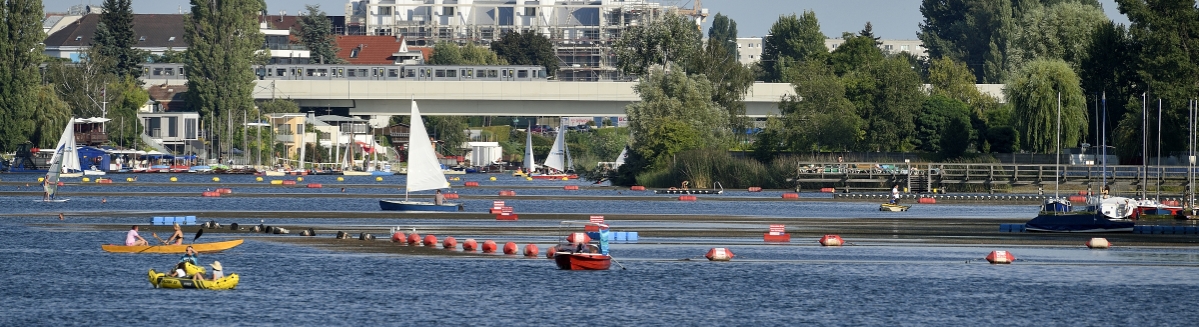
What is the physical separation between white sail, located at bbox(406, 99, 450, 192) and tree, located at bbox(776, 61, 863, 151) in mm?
50814

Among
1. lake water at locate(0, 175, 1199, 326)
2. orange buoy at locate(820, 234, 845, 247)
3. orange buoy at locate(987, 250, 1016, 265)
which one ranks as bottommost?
lake water at locate(0, 175, 1199, 326)

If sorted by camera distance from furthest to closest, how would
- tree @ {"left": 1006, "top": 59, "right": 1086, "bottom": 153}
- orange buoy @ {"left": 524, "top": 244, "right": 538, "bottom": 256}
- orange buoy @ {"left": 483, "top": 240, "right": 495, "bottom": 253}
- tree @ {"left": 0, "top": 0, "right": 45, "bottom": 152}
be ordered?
tree @ {"left": 0, "top": 0, "right": 45, "bottom": 152}
tree @ {"left": 1006, "top": 59, "right": 1086, "bottom": 153}
orange buoy @ {"left": 483, "top": 240, "right": 495, "bottom": 253}
orange buoy @ {"left": 524, "top": 244, "right": 538, "bottom": 256}

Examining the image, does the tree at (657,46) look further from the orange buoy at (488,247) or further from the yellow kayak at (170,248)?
the yellow kayak at (170,248)

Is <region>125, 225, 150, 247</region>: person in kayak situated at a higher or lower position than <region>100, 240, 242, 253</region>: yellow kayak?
higher

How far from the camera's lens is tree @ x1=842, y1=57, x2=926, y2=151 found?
131m

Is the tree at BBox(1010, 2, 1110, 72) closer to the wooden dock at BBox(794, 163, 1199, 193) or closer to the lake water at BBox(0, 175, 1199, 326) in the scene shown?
the wooden dock at BBox(794, 163, 1199, 193)

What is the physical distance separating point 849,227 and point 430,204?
2252 centimetres

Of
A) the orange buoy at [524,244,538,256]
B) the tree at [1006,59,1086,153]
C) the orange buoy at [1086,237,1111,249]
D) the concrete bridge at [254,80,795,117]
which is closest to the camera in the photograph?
the orange buoy at [524,244,538,256]

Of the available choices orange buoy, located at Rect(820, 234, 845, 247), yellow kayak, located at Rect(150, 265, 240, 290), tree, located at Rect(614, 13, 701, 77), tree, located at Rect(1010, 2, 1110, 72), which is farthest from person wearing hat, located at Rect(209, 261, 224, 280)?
tree, located at Rect(614, 13, 701, 77)

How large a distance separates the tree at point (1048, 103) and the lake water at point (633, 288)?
2258 inches

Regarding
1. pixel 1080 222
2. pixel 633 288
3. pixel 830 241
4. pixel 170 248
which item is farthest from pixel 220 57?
pixel 633 288

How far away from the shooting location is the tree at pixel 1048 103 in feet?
395

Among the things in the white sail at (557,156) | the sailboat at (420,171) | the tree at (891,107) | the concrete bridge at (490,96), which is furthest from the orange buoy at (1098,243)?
the white sail at (557,156)

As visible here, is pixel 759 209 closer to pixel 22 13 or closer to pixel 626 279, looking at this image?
pixel 626 279
